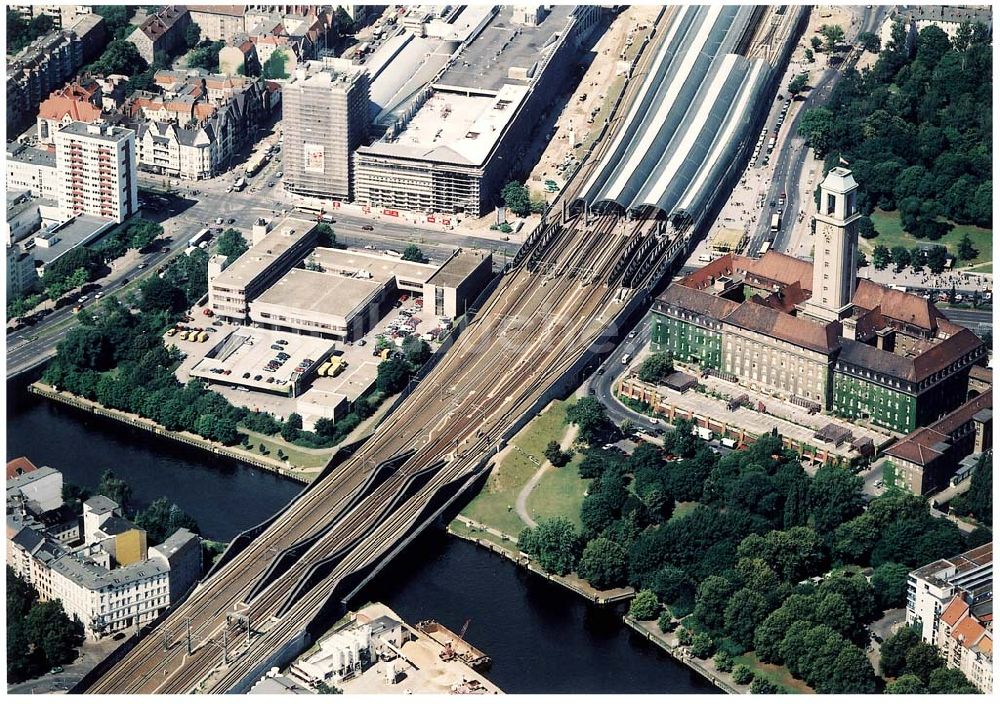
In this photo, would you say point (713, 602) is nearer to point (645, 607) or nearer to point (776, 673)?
point (645, 607)

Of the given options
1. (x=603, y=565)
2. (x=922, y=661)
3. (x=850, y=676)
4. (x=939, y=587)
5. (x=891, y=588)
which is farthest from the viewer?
(x=603, y=565)

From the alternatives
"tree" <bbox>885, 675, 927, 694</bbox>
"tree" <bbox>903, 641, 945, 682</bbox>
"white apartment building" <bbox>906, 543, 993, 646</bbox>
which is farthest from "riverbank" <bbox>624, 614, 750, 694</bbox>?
"white apartment building" <bbox>906, 543, 993, 646</bbox>

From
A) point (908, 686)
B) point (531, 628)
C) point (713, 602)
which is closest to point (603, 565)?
point (531, 628)

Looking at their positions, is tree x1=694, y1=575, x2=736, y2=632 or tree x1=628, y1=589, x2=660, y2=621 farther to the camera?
tree x1=628, y1=589, x2=660, y2=621

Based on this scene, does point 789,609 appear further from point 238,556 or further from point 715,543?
point 238,556

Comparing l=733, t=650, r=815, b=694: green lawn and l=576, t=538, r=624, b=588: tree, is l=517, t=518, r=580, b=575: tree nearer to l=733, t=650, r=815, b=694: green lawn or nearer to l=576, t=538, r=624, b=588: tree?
l=576, t=538, r=624, b=588: tree

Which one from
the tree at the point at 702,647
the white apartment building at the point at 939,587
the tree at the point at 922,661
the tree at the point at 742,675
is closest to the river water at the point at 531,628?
the tree at the point at 702,647
